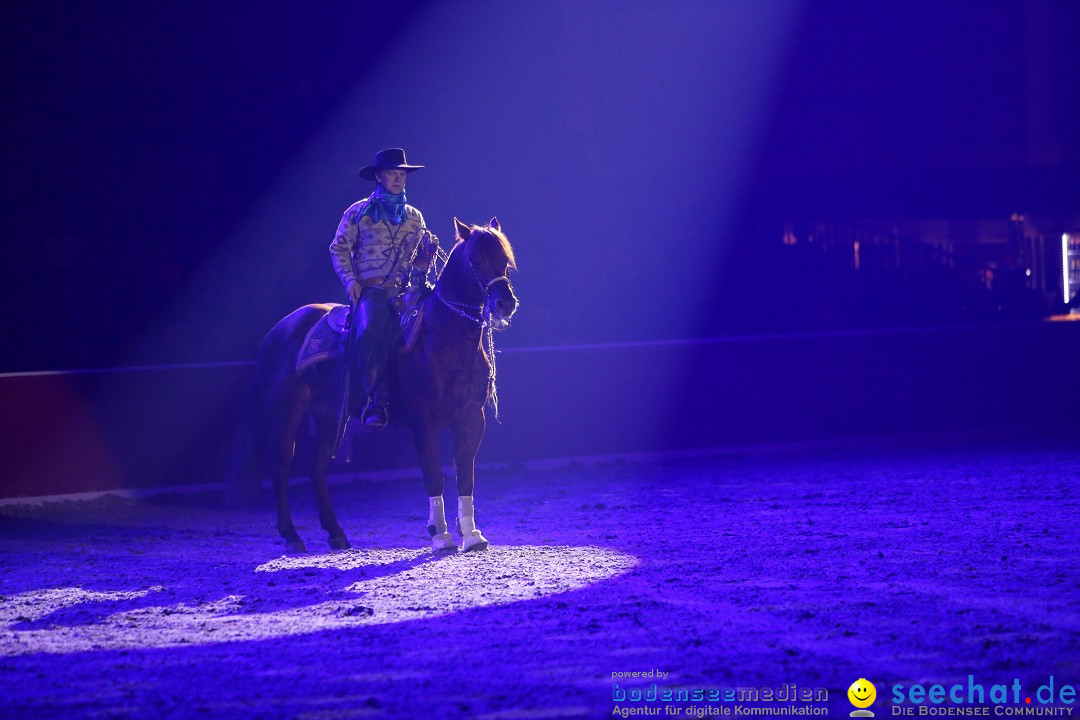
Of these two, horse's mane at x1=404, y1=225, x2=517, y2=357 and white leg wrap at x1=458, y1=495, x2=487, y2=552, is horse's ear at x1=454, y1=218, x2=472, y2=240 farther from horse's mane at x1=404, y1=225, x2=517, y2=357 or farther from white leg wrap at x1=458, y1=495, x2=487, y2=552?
white leg wrap at x1=458, y1=495, x2=487, y2=552

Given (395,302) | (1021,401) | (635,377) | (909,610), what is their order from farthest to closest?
(1021,401) → (635,377) → (395,302) → (909,610)

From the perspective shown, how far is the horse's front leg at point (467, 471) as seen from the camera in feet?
24.0

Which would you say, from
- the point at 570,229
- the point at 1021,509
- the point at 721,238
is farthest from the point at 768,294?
the point at 1021,509

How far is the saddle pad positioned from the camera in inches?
303

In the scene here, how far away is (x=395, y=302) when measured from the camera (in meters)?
7.56

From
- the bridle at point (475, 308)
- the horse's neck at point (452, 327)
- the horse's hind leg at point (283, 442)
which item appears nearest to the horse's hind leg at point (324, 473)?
the horse's hind leg at point (283, 442)

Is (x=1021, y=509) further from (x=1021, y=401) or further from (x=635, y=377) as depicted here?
(x=1021, y=401)

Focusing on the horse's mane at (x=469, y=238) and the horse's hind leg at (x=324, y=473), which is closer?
the horse's mane at (x=469, y=238)

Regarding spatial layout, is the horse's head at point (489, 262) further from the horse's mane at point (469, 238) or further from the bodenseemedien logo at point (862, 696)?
the bodenseemedien logo at point (862, 696)

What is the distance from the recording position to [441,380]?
726cm

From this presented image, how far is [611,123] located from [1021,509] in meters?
10.2

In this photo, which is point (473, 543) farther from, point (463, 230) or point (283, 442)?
point (463, 230)

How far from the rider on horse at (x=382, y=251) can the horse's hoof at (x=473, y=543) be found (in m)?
0.99

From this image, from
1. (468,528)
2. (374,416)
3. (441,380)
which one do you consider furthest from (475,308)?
(468,528)
